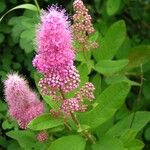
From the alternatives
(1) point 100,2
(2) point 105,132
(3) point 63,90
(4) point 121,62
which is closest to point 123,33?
(4) point 121,62

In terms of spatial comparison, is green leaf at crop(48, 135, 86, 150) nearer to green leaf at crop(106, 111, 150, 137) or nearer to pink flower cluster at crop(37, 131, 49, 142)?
pink flower cluster at crop(37, 131, 49, 142)

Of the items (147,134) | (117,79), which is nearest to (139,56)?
(117,79)

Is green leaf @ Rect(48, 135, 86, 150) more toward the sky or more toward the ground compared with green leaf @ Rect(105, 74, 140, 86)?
more toward the ground

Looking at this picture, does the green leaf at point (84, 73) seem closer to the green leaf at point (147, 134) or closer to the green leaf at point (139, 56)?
the green leaf at point (139, 56)

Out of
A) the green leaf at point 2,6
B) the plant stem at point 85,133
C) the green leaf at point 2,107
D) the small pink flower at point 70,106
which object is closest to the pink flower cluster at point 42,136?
the plant stem at point 85,133

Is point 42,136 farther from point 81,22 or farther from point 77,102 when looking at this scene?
point 81,22

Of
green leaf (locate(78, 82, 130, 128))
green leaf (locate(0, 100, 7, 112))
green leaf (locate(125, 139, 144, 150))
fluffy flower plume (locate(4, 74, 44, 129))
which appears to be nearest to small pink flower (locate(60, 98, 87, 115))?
green leaf (locate(78, 82, 130, 128))
